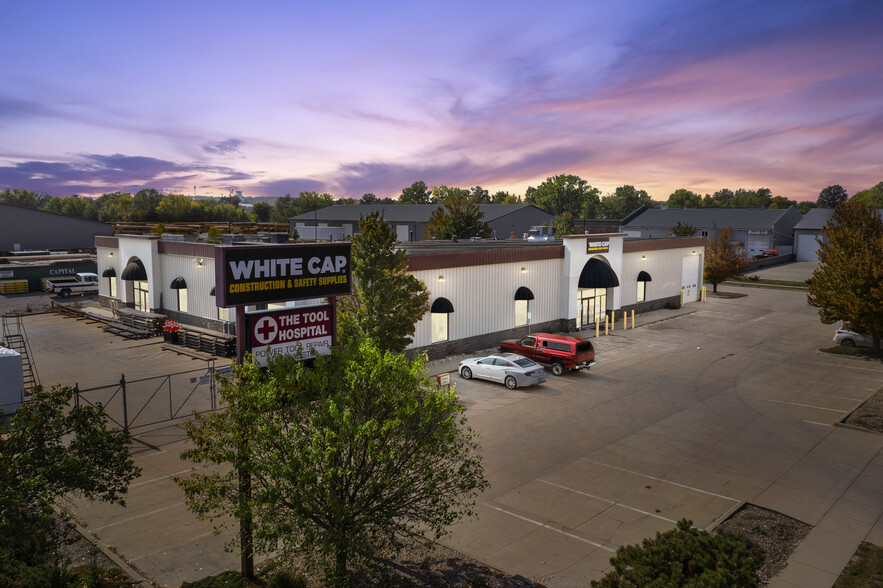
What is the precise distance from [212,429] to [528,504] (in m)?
9.01

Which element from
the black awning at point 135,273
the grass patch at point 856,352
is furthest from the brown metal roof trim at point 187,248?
the grass patch at point 856,352

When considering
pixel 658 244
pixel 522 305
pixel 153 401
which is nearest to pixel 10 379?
Answer: pixel 153 401

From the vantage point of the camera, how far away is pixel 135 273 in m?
43.7

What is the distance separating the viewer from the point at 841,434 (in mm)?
21797

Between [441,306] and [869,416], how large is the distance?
1962 centimetres

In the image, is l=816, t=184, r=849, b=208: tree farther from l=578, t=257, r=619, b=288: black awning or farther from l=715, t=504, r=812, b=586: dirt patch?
l=715, t=504, r=812, b=586: dirt patch

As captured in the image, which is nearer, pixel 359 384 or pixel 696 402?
pixel 359 384

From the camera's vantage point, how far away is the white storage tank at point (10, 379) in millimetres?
21656

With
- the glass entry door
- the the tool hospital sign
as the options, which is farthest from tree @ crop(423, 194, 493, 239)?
the the tool hospital sign

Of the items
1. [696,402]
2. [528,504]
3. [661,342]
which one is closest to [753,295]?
[661,342]

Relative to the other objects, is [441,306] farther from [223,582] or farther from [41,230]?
[41,230]

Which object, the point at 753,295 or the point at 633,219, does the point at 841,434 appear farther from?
the point at 633,219

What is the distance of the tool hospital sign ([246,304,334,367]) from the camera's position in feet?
48.4

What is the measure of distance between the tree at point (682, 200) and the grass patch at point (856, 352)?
156771 mm
